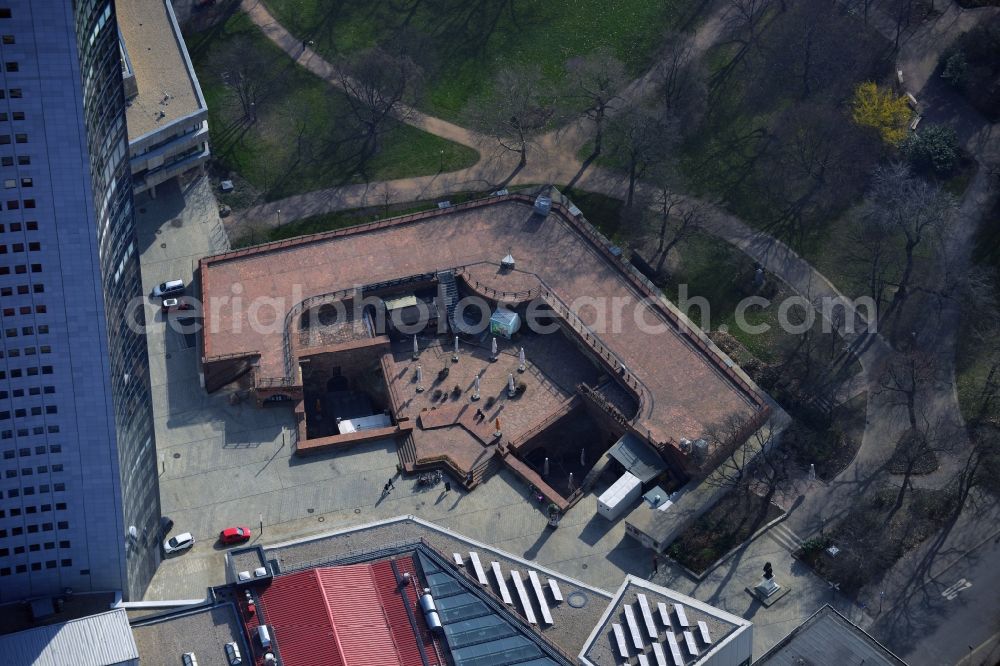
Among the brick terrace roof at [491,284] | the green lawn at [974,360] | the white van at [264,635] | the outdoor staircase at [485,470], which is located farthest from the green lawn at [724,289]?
the white van at [264,635]

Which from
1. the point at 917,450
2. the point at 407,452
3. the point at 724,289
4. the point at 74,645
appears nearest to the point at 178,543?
the point at 74,645

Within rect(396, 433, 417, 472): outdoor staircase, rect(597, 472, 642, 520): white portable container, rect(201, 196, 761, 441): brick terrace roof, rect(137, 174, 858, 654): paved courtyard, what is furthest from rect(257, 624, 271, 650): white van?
rect(597, 472, 642, 520): white portable container

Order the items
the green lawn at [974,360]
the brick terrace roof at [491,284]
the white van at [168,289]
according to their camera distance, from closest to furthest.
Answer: the brick terrace roof at [491,284]
the green lawn at [974,360]
the white van at [168,289]

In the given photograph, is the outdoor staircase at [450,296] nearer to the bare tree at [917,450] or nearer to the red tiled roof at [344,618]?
the red tiled roof at [344,618]

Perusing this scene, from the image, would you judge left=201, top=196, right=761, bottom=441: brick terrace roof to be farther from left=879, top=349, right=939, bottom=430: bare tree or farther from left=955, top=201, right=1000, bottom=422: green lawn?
left=955, top=201, right=1000, bottom=422: green lawn

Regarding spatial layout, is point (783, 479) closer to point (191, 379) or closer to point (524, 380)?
point (524, 380)

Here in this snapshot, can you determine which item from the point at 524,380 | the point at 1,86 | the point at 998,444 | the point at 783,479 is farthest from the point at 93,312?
the point at 998,444

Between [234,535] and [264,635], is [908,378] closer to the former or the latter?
[234,535]
